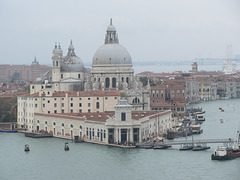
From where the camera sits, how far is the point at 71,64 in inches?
1911

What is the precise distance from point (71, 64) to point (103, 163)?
61.8 ft

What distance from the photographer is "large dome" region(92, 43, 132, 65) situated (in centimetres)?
4750

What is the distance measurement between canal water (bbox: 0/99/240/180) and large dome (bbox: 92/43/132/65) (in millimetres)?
11514

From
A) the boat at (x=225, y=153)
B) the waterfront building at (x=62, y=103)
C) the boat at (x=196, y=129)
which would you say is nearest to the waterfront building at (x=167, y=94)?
the waterfront building at (x=62, y=103)

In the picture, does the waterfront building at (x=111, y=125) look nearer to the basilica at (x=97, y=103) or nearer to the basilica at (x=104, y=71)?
the basilica at (x=97, y=103)

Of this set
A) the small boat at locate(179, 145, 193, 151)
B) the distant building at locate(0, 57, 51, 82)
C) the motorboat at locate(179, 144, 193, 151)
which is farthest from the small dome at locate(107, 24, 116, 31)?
the distant building at locate(0, 57, 51, 82)

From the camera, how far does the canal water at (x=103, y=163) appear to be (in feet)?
92.2

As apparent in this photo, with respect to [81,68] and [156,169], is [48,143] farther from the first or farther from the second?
[81,68]

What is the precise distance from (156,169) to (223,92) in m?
50.4

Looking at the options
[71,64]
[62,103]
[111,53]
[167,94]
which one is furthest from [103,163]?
[167,94]

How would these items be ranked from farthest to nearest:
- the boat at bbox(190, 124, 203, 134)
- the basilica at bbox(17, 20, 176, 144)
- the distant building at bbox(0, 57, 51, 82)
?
the distant building at bbox(0, 57, 51, 82), the boat at bbox(190, 124, 203, 134), the basilica at bbox(17, 20, 176, 144)

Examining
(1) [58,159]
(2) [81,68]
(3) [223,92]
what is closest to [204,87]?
(3) [223,92]

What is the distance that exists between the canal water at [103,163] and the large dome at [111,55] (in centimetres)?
1151

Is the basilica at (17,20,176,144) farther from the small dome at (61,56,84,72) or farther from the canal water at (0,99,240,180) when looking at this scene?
the canal water at (0,99,240,180)
